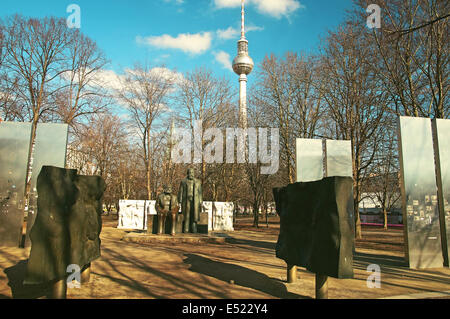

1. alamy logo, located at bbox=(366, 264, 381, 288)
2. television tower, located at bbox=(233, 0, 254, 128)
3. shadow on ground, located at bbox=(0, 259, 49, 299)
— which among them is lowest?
alamy logo, located at bbox=(366, 264, 381, 288)

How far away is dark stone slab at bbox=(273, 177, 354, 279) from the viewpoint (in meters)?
4.54

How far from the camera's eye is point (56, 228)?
14.1ft

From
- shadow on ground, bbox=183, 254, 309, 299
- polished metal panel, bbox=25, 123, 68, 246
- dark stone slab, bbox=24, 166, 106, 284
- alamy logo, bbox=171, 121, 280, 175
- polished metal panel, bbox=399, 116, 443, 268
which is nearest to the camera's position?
dark stone slab, bbox=24, 166, 106, 284

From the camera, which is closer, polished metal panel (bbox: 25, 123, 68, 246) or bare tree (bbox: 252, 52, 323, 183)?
polished metal panel (bbox: 25, 123, 68, 246)

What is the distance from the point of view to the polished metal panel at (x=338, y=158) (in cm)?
1237

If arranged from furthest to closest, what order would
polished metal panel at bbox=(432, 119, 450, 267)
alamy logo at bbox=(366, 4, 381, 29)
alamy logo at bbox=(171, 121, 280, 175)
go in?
alamy logo at bbox=(171, 121, 280, 175) → alamy logo at bbox=(366, 4, 381, 29) → polished metal panel at bbox=(432, 119, 450, 267)

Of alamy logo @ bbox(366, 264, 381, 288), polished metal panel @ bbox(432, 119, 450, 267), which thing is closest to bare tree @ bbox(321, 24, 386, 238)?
polished metal panel @ bbox(432, 119, 450, 267)

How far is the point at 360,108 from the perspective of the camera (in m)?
17.0

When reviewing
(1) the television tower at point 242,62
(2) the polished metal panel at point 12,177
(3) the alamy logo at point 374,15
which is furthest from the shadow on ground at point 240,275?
(1) the television tower at point 242,62

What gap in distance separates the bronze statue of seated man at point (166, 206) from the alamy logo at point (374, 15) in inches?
465

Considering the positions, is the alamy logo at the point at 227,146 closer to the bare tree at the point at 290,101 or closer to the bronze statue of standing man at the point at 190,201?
the bare tree at the point at 290,101

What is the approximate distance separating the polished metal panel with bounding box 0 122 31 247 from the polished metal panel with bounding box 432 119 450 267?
14.4m

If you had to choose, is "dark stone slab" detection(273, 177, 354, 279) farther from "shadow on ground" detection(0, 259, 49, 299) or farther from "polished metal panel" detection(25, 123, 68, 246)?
"polished metal panel" detection(25, 123, 68, 246)

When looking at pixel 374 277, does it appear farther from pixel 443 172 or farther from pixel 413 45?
pixel 413 45
